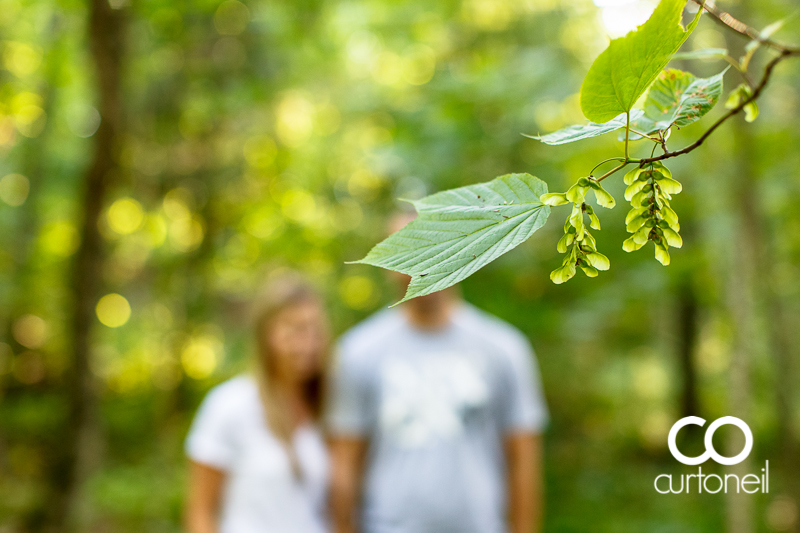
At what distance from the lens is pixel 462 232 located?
0.56 m

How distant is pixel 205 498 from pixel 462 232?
2056mm

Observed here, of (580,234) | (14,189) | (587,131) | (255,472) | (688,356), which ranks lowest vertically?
(255,472)

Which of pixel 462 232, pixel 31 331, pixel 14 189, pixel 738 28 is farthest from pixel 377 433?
pixel 31 331

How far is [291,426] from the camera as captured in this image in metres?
2.29

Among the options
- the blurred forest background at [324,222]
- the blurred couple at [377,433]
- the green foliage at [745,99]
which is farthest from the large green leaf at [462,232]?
the blurred couple at [377,433]

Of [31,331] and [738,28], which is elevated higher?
[31,331]

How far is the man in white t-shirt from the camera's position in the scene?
2.08 metres

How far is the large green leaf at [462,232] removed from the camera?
520 millimetres

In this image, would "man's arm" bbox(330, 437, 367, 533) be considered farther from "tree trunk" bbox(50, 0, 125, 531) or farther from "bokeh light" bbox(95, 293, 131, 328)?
"bokeh light" bbox(95, 293, 131, 328)

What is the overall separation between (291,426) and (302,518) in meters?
0.36

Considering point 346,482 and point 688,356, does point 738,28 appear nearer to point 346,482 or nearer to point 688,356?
point 346,482

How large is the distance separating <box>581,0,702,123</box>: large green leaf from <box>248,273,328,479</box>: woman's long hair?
198 cm

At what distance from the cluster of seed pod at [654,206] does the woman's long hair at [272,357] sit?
1970 mm

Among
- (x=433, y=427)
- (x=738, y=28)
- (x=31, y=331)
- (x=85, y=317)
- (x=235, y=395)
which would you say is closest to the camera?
(x=738, y=28)
